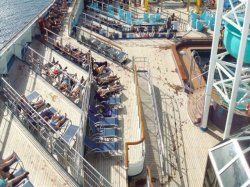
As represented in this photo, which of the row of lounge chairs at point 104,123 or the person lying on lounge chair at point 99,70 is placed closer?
the row of lounge chairs at point 104,123

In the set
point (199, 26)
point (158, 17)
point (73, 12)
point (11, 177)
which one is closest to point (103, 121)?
point (11, 177)

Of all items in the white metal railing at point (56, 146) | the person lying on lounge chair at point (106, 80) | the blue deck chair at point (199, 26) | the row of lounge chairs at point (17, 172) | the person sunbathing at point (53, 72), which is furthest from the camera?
the blue deck chair at point (199, 26)

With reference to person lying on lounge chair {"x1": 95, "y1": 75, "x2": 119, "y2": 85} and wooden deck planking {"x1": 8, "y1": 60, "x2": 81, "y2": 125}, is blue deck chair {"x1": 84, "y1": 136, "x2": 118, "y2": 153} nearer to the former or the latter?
wooden deck planking {"x1": 8, "y1": 60, "x2": 81, "y2": 125}

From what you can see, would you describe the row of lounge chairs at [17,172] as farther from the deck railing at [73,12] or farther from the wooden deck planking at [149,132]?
the deck railing at [73,12]

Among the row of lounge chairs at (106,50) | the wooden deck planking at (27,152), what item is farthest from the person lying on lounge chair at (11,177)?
the row of lounge chairs at (106,50)

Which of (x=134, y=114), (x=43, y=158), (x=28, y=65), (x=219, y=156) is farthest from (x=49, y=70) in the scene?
(x=219, y=156)

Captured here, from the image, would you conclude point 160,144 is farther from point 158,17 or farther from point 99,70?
point 158,17
